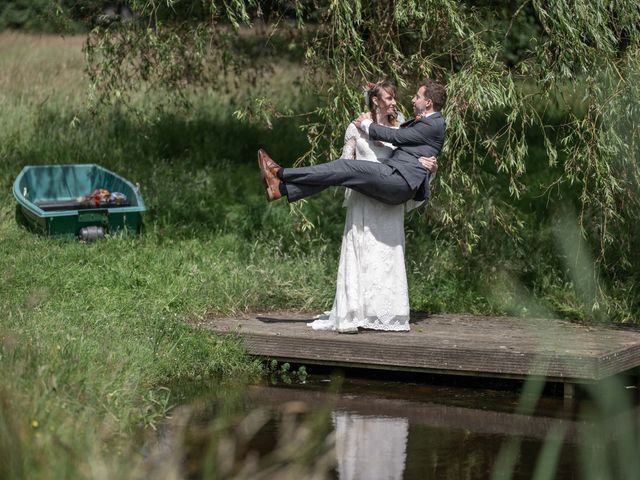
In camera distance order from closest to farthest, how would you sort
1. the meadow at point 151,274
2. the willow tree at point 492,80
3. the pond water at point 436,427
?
the meadow at point 151,274, the pond water at point 436,427, the willow tree at point 492,80

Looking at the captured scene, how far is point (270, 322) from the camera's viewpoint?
9281 millimetres

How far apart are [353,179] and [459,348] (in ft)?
4.61

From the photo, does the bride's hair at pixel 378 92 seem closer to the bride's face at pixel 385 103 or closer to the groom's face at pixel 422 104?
the bride's face at pixel 385 103

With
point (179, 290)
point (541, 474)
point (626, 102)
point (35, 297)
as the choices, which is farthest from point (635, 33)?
point (541, 474)

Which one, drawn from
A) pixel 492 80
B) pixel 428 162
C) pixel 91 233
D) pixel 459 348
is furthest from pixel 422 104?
pixel 91 233

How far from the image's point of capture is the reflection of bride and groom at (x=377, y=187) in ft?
27.3

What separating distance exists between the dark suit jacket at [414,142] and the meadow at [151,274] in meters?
1.16

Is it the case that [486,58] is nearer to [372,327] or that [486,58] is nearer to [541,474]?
[372,327]

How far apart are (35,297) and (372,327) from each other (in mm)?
3634

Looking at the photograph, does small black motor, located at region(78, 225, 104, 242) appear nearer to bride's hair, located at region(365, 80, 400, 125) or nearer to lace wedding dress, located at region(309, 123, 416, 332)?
lace wedding dress, located at region(309, 123, 416, 332)

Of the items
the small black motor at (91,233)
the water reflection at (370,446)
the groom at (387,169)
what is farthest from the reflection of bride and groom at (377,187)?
the small black motor at (91,233)

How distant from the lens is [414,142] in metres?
8.41

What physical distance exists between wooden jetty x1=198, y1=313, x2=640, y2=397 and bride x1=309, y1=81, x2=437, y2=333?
230 millimetres

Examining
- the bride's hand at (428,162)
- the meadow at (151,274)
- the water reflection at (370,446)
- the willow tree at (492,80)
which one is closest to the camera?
the meadow at (151,274)
